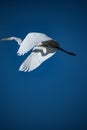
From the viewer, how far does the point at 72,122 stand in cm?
186

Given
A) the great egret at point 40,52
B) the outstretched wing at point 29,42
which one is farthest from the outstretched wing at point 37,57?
the outstretched wing at point 29,42

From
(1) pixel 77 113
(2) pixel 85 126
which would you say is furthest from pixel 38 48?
(2) pixel 85 126

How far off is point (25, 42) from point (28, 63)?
0.27m

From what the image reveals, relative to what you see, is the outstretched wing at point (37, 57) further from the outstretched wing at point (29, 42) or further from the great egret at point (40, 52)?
the outstretched wing at point (29, 42)

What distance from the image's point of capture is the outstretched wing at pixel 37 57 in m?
1.18

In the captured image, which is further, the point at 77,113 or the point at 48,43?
the point at 77,113

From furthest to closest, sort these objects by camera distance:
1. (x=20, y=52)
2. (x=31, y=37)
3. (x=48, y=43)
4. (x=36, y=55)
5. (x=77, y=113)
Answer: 1. (x=77, y=113)
2. (x=36, y=55)
3. (x=48, y=43)
4. (x=31, y=37)
5. (x=20, y=52)

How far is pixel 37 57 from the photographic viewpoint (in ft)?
4.09

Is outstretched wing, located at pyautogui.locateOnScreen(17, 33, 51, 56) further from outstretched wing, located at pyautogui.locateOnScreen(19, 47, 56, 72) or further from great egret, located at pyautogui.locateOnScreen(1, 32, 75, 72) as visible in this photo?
outstretched wing, located at pyautogui.locateOnScreen(19, 47, 56, 72)

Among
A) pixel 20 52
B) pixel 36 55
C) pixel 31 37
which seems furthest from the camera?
pixel 36 55

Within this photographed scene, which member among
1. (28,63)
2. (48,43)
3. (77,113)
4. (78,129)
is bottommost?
(78,129)

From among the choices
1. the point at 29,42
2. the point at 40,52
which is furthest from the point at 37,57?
the point at 29,42

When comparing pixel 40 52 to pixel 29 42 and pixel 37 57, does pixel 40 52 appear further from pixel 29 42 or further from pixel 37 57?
pixel 29 42

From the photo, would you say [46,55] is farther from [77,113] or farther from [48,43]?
[77,113]
